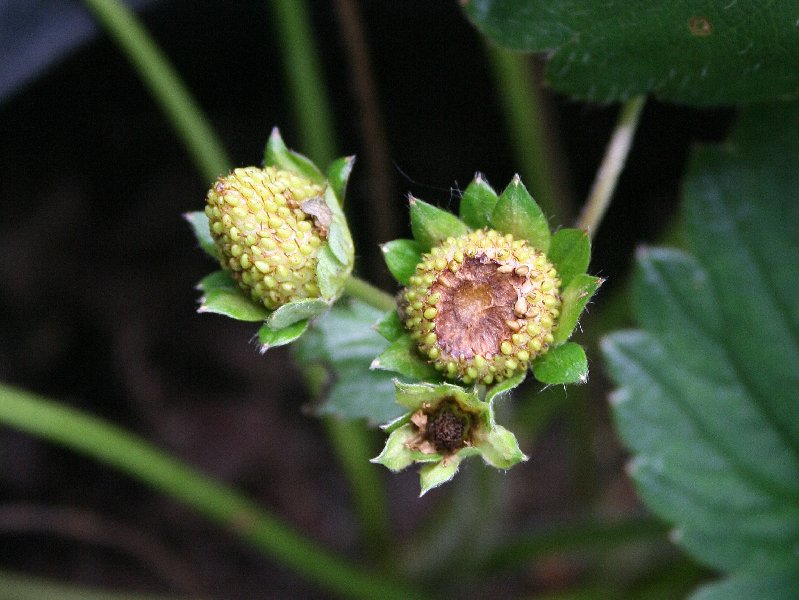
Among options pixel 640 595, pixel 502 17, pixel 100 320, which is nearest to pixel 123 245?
pixel 100 320

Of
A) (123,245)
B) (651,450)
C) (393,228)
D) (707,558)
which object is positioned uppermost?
(123,245)

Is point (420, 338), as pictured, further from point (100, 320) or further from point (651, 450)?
point (100, 320)

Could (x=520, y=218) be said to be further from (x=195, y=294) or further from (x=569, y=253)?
(x=195, y=294)

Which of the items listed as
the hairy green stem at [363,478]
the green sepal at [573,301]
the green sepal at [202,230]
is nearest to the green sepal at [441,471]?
the green sepal at [573,301]

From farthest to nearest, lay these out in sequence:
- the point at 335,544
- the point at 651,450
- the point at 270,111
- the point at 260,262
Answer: the point at 335,544
the point at 270,111
the point at 651,450
the point at 260,262

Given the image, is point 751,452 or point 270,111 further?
point 270,111

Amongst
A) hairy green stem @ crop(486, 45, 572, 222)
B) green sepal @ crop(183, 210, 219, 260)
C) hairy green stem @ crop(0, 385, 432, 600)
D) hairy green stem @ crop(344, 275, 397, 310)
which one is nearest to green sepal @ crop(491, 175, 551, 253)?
hairy green stem @ crop(344, 275, 397, 310)

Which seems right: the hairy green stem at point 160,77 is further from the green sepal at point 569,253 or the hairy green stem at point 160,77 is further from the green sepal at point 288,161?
the green sepal at point 569,253
